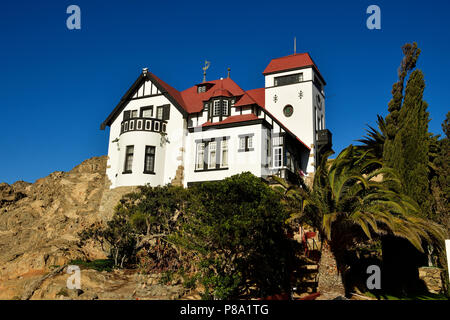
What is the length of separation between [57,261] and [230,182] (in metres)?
12.8

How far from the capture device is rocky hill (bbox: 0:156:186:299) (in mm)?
16875

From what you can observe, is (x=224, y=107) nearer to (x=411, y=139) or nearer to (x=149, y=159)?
(x=149, y=159)

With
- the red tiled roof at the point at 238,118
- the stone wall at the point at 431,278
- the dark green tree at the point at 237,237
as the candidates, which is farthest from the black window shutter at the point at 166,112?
the stone wall at the point at 431,278

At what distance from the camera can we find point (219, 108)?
27.7 m

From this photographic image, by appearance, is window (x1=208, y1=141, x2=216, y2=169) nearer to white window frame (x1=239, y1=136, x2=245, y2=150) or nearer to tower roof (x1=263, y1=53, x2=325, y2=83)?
white window frame (x1=239, y1=136, x2=245, y2=150)

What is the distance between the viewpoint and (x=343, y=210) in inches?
581

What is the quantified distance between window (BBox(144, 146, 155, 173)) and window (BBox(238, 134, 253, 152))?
6.80 m

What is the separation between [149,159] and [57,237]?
851 centimetres

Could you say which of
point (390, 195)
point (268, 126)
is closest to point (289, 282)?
point (390, 195)

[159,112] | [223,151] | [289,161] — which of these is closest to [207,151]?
[223,151]

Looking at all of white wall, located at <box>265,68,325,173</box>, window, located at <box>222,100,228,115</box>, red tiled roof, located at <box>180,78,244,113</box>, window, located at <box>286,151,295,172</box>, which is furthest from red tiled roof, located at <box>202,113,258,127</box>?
white wall, located at <box>265,68,325,173</box>

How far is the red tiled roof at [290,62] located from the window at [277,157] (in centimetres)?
827

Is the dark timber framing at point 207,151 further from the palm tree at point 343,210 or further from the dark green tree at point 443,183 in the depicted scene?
the dark green tree at point 443,183
